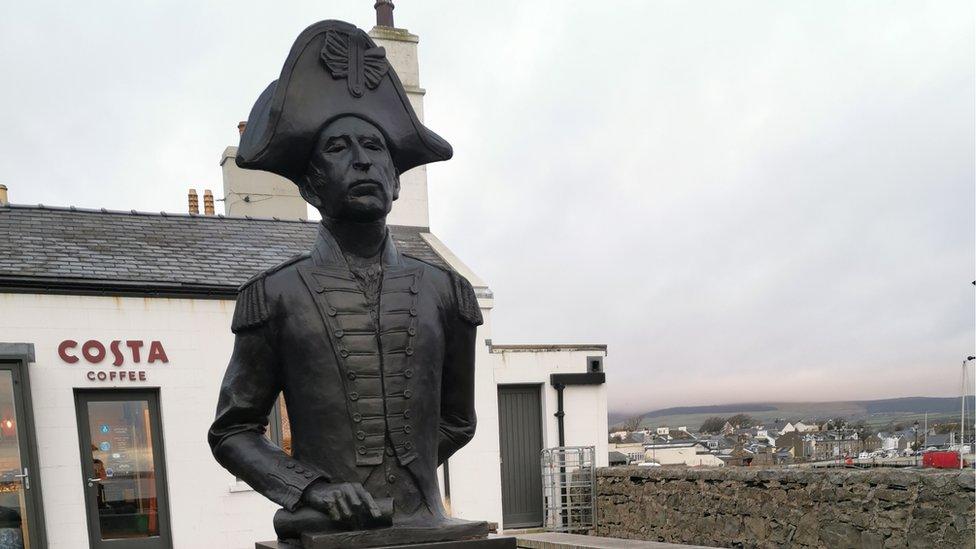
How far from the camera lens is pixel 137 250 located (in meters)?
11.7

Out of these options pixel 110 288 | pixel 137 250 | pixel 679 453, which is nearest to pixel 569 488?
pixel 137 250

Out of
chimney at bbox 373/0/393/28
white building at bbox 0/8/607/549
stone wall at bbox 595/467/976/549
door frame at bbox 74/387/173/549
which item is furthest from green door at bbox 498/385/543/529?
chimney at bbox 373/0/393/28

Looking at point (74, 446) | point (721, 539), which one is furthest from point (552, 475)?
point (74, 446)

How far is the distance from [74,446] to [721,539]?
8.21m

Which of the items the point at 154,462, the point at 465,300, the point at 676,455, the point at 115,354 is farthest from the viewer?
the point at 676,455

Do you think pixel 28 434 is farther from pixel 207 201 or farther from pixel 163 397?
pixel 207 201

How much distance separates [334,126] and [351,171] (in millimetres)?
188

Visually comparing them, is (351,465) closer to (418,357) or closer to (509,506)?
(418,357)

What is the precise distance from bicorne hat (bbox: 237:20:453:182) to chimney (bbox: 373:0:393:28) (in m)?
11.5

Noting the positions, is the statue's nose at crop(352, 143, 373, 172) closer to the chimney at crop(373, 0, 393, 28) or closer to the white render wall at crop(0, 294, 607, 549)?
the white render wall at crop(0, 294, 607, 549)

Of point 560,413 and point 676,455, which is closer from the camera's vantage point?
point 560,413

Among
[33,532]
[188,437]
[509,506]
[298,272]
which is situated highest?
[298,272]

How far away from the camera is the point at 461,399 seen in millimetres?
3604

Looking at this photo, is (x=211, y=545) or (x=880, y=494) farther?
(x=211, y=545)
